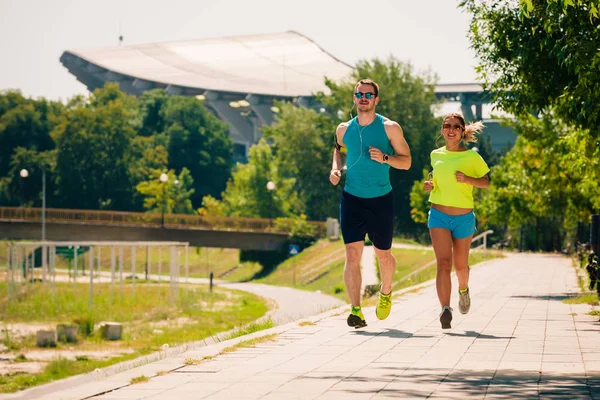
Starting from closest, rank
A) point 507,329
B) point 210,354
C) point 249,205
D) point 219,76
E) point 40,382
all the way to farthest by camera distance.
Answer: point 210,354 → point 507,329 → point 40,382 → point 249,205 → point 219,76

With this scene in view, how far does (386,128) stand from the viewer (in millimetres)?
10914

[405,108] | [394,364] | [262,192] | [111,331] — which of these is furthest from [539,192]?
[262,192]

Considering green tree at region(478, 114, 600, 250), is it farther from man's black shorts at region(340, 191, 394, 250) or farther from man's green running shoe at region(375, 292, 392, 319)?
man's black shorts at region(340, 191, 394, 250)

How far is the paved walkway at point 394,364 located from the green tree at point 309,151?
69.1 metres

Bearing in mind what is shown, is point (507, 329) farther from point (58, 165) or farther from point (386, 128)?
point (58, 165)

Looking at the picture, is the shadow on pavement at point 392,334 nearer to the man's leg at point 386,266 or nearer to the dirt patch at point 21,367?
the man's leg at point 386,266

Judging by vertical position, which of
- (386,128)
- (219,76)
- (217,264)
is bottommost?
(217,264)

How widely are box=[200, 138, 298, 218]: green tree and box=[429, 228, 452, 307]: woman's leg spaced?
73139 mm

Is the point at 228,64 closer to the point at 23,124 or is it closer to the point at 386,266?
the point at 23,124

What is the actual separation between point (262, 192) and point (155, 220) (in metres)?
8.85

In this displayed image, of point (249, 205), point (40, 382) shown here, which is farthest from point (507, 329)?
point (249, 205)

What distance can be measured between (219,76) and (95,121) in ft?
157

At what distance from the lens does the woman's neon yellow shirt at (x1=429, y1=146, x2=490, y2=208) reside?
11195mm

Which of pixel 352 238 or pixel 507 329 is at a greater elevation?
pixel 352 238
